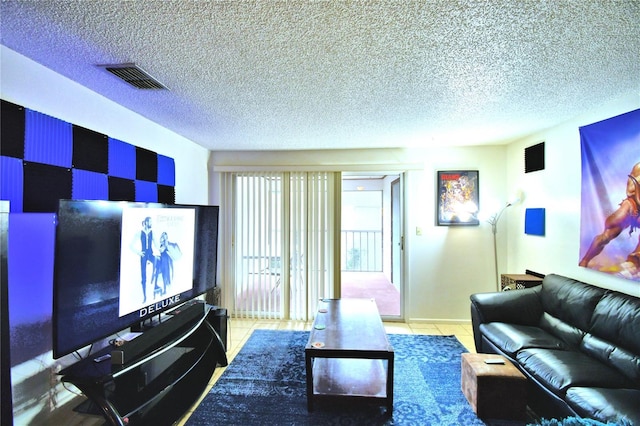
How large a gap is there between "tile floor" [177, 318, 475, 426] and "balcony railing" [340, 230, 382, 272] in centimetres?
296

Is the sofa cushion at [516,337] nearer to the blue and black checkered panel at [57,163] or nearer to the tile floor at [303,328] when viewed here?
the tile floor at [303,328]

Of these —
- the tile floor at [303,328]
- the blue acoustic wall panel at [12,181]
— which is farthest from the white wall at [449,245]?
the blue acoustic wall panel at [12,181]

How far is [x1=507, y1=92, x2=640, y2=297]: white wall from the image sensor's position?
2.22m

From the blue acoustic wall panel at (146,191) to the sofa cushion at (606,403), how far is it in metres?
3.33

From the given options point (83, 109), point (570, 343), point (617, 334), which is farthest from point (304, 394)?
point (83, 109)

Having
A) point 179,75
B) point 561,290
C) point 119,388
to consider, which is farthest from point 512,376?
point 179,75

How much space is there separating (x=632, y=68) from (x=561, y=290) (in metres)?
1.74

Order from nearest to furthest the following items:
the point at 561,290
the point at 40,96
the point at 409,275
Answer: the point at 40,96, the point at 561,290, the point at 409,275

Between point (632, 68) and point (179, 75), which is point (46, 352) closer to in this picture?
point (179, 75)

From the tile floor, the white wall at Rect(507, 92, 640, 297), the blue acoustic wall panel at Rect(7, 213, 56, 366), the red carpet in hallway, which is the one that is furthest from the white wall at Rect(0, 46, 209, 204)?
the white wall at Rect(507, 92, 640, 297)

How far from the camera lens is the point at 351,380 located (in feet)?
7.22

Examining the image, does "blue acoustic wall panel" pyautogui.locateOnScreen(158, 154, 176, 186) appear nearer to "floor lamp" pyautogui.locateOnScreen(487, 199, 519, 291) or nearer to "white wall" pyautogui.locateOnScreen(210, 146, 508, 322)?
"white wall" pyautogui.locateOnScreen(210, 146, 508, 322)

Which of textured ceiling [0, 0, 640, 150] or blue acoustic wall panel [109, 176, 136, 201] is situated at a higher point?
textured ceiling [0, 0, 640, 150]

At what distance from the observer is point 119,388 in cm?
172
